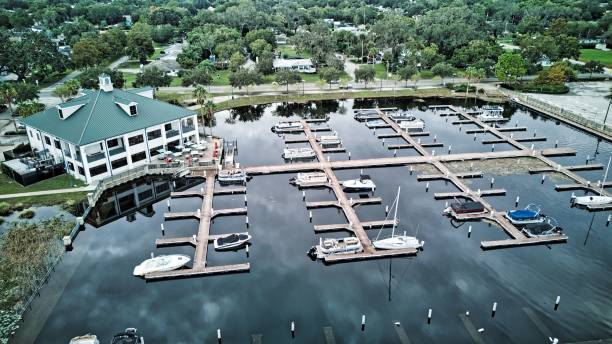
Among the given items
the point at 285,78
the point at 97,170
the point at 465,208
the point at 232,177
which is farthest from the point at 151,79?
the point at 465,208

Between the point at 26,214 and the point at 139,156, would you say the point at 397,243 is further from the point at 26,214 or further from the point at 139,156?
the point at 26,214

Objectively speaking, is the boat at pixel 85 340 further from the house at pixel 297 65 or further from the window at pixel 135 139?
the house at pixel 297 65

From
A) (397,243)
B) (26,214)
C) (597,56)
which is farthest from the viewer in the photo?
(597,56)

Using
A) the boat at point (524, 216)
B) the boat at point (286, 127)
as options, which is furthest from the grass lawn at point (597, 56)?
the boat at point (524, 216)

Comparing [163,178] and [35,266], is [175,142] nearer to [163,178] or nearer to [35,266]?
[163,178]

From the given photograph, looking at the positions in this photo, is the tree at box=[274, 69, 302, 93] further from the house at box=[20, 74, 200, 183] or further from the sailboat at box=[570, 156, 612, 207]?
the sailboat at box=[570, 156, 612, 207]
